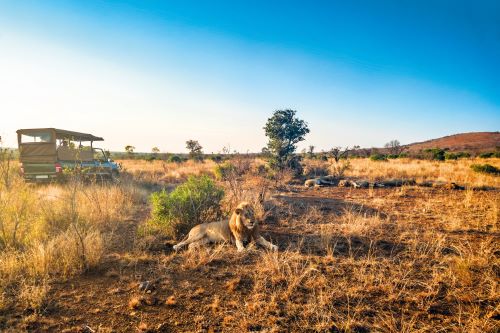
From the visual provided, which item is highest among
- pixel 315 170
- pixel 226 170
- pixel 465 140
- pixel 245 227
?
pixel 465 140

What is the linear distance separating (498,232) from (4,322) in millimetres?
8687

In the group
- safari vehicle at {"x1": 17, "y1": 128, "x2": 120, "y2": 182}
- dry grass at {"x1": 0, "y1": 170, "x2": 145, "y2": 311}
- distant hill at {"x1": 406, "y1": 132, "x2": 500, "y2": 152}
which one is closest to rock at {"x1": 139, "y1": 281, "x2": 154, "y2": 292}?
dry grass at {"x1": 0, "y1": 170, "x2": 145, "y2": 311}

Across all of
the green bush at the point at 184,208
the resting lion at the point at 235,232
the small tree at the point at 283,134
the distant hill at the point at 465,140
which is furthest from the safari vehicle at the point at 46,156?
the distant hill at the point at 465,140

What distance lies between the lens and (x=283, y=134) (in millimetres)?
17281

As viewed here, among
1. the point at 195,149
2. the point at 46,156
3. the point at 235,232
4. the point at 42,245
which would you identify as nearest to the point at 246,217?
the point at 235,232

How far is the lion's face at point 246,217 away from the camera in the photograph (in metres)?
4.42

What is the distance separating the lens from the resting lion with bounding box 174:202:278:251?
179 inches

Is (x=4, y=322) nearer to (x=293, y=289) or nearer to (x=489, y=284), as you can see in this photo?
(x=293, y=289)

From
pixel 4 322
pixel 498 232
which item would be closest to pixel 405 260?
pixel 498 232

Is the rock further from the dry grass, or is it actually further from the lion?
the lion

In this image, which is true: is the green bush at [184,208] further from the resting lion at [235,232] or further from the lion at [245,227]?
the lion at [245,227]

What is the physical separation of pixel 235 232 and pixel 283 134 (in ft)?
43.6

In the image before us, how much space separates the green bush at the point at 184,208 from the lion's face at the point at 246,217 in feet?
4.99

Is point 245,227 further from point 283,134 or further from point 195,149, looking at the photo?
point 195,149
